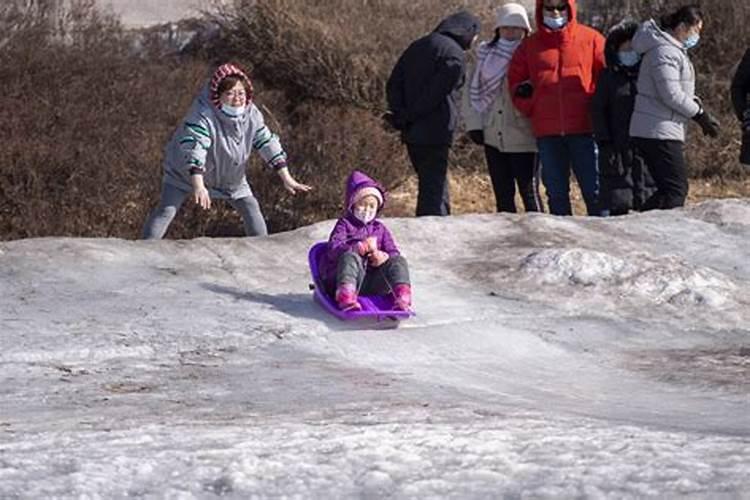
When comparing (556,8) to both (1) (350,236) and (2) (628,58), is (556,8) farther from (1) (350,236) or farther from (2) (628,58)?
(1) (350,236)

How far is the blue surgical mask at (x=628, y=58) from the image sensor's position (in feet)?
30.2

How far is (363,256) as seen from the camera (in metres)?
7.19

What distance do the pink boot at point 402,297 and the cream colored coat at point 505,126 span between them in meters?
2.74

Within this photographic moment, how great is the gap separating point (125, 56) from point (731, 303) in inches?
323

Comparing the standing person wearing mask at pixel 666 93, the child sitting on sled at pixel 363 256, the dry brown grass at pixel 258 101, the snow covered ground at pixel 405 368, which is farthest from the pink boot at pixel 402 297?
the dry brown grass at pixel 258 101

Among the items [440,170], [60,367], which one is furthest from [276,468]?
[440,170]

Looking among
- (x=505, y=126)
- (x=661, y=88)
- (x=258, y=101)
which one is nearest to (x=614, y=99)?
(x=661, y=88)

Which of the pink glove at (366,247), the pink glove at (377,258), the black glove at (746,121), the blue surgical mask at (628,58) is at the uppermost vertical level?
the blue surgical mask at (628,58)

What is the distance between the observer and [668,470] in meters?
4.07

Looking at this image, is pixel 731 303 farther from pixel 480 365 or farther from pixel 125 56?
pixel 125 56

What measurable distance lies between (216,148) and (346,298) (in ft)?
5.46

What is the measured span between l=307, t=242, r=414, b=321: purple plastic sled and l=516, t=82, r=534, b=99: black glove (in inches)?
95.9

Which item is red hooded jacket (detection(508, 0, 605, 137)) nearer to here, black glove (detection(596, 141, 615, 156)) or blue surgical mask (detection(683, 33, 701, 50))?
black glove (detection(596, 141, 615, 156))

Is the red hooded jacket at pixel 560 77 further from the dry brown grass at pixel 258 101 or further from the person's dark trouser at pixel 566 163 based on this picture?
the dry brown grass at pixel 258 101
